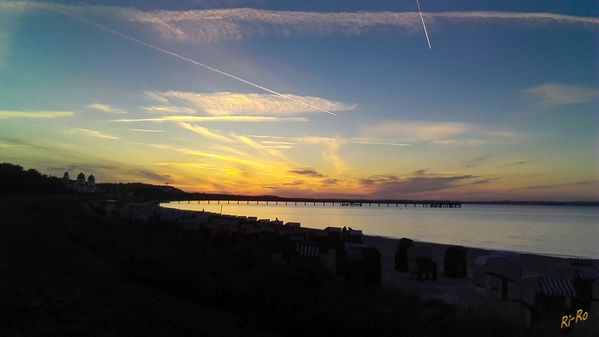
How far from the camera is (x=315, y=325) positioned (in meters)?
7.02

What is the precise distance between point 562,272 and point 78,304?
1217 cm

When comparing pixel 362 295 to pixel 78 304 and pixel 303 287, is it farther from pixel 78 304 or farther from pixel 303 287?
pixel 78 304

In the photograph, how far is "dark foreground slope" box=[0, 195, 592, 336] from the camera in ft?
21.7

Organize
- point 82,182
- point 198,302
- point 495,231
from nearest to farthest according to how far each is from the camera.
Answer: point 198,302, point 495,231, point 82,182

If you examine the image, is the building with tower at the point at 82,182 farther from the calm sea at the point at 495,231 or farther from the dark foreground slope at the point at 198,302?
the dark foreground slope at the point at 198,302

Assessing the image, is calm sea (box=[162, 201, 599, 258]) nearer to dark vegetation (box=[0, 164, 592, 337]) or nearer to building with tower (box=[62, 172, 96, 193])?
dark vegetation (box=[0, 164, 592, 337])

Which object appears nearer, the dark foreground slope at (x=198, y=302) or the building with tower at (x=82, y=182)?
the dark foreground slope at (x=198, y=302)

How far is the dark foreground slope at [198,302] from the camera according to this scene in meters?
6.62

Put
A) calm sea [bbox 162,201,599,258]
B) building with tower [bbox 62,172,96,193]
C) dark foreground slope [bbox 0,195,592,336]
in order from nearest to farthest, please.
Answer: dark foreground slope [bbox 0,195,592,336]
calm sea [bbox 162,201,599,258]
building with tower [bbox 62,172,96,193]

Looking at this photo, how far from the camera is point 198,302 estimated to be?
895cm

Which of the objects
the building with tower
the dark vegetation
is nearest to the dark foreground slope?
the dark vegetation

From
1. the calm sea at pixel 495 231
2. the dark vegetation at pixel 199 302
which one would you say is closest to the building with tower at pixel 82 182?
the calm sea at pixel 495 231

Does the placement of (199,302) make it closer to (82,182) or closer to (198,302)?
(198,302)

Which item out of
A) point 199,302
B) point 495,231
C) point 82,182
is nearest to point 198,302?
point 199,302
